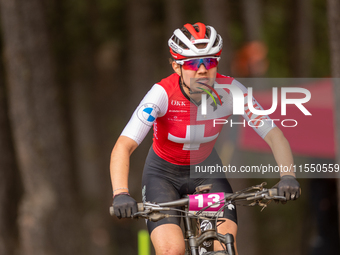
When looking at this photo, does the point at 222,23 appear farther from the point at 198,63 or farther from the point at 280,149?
the point at 280,149

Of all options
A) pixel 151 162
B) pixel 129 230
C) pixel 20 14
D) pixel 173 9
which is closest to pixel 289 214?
pixel 129 230

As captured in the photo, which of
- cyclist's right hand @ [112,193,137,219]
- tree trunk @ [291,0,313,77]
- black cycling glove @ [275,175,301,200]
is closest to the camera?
cyclist's right hand @ [112,193,137,219]

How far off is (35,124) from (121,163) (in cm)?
736

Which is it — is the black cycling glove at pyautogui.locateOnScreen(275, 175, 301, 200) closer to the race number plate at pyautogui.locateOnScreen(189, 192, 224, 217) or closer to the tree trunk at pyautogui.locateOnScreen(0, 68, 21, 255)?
the race number plate at pyautogui.locateOnScreen(189, 192, 224, 217)

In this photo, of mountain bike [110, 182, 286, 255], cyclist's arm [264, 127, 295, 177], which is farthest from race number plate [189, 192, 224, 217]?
cyclist's arm [264, 127, 295, 177]

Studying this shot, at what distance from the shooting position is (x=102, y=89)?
63.9 feet

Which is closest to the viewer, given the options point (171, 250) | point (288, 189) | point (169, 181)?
point (288, 189)

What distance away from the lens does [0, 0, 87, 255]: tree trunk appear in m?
10.4

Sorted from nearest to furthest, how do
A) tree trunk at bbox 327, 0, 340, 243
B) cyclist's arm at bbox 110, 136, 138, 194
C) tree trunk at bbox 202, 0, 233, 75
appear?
cyclist's arm at bbox 110, 136, 138, 194, tree trunk at bbox 327, 0, 340, 243, tree trunk at bbox 202, 0, 233, 75

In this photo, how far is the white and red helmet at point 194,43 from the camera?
388cm

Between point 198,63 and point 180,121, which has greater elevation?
point 198,63

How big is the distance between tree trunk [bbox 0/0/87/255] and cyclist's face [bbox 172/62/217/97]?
722cm

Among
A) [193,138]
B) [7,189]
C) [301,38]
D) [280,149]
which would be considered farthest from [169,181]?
[301,38]

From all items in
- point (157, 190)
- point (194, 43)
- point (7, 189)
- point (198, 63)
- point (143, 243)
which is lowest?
point (143, 243)
